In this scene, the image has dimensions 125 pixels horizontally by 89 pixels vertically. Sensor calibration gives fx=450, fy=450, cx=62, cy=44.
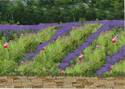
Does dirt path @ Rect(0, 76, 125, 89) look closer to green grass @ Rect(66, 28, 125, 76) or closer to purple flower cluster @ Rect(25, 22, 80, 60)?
green grass @ Rect(66, 28, 125, 76)

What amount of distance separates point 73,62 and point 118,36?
1204mm

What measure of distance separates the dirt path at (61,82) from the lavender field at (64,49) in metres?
0.14

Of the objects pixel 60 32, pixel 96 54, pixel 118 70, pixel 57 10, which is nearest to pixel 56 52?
pixel 60 32

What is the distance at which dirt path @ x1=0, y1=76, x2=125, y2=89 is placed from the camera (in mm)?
9852

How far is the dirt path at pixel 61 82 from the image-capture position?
32.3 ft

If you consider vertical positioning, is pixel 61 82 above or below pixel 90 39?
below

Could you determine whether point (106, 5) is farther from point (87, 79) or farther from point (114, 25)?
point (87, 79)

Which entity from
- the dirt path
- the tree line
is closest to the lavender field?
the dirt path

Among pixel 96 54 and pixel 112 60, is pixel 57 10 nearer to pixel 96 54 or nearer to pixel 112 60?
pixel 96 54

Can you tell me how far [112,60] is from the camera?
1017 cm

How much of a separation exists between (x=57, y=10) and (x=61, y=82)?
6.83ft

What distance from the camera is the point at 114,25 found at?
1059cm

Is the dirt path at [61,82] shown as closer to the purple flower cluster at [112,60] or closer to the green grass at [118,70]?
the green grass at [118,70]

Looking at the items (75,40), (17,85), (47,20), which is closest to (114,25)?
(75,40)
